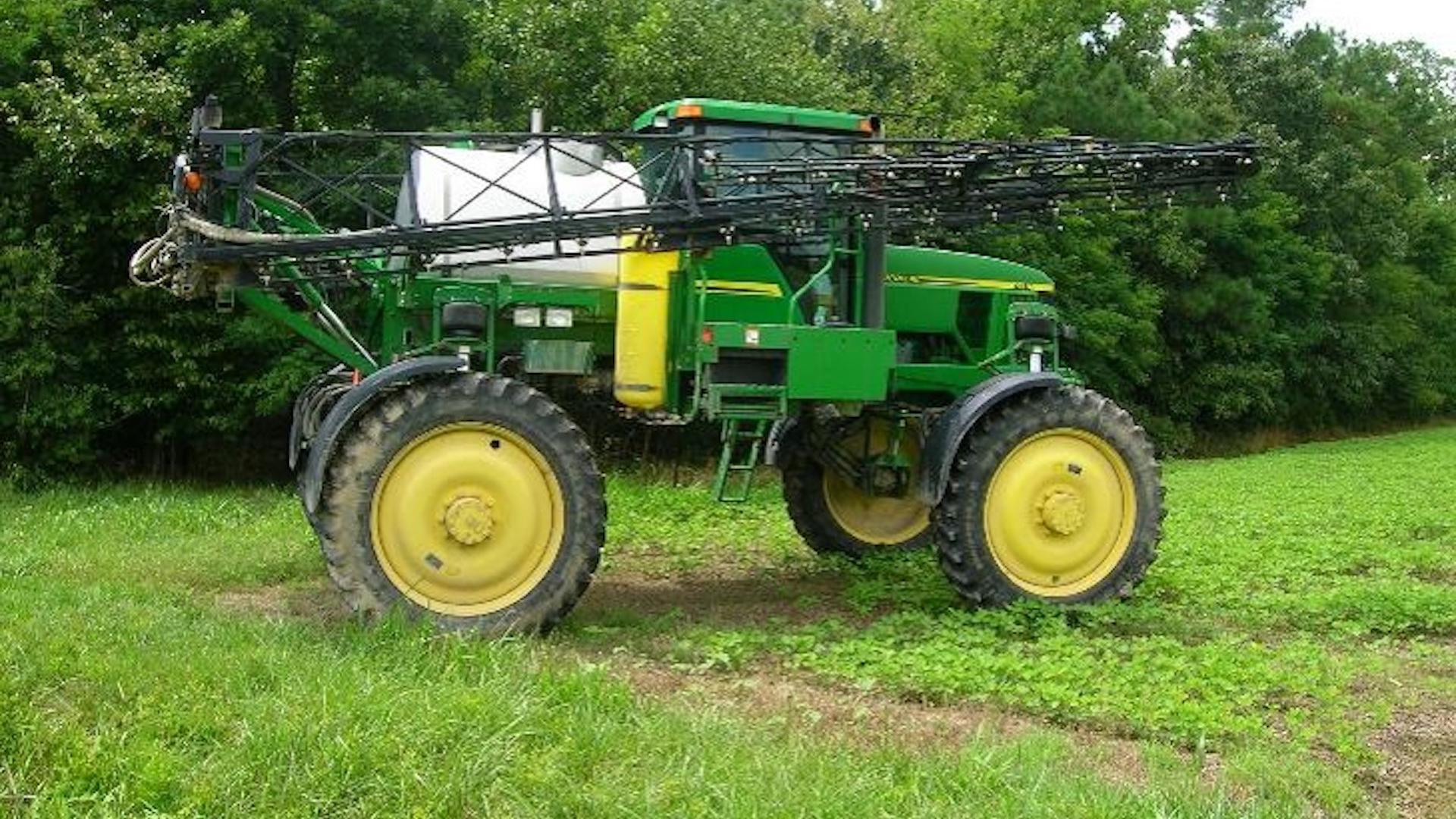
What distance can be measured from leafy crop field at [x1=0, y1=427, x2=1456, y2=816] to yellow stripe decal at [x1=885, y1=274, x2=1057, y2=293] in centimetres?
204

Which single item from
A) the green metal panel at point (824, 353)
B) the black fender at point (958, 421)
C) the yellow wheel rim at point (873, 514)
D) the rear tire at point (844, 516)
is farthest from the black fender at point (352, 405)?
the yellow wheel rim at point (873, 514)

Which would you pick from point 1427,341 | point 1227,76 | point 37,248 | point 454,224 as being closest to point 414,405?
point 454,224

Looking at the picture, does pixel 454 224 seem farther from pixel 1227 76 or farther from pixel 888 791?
pixel 1227 76

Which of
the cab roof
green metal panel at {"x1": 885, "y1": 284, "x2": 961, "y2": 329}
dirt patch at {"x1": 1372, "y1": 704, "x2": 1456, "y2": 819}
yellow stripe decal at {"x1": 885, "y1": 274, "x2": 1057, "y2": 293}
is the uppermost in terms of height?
the cab roof

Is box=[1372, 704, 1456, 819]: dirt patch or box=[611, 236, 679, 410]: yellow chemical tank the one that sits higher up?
box=[611, 236, 679, 410]: yellow chemical tank

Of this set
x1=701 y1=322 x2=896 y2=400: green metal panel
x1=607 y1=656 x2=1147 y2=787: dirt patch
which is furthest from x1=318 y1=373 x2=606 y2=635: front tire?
x1=701 y1=322 x2=896 y2=400: green metal panel

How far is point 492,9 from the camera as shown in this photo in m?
20.5

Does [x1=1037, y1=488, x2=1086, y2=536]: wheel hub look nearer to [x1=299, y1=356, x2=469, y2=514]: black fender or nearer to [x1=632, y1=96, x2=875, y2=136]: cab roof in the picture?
[x1=632, y1=96, x2=875, y2=136]: cab roof

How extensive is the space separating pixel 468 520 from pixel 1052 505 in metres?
3.41

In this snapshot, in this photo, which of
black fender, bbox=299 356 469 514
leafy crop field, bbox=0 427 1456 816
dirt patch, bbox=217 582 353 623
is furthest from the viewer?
dirt patch, bbox=217 582 353 623

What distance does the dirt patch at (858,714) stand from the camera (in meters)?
5.43

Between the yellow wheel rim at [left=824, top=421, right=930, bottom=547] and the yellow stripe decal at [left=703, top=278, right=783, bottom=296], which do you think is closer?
the yellow stripe decal at [left=703, top=278, right=783, bottom=296]

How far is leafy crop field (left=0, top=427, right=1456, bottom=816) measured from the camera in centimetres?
463

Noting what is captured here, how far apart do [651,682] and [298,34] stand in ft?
48.2
